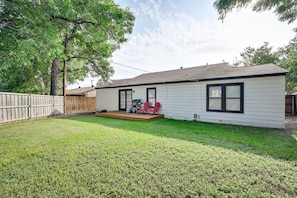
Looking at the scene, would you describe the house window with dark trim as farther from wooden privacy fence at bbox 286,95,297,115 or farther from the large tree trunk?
wooden privacy fence at bbox 286,95,297,115

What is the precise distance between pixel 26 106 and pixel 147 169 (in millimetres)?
9134

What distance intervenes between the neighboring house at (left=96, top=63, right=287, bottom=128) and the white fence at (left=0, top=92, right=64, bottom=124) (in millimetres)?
6218

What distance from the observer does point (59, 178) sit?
7.73ft

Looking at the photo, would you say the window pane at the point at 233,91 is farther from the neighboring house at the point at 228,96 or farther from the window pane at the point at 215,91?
the window pane at the point at 215,91

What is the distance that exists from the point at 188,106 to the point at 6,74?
16255 millimetres

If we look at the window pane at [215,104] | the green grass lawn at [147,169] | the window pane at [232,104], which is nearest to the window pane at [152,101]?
the window pane at [215,104]

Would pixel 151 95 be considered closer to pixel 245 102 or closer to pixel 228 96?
pixel 228 96

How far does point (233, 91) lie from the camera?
23.3 feet

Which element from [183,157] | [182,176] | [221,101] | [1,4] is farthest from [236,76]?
[1,4]

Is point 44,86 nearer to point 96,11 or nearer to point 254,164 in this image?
point 96,11

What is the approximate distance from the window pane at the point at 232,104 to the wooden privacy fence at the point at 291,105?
737 centimetres

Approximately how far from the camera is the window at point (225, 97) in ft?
22.8

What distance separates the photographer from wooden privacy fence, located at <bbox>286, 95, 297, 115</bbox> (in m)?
10.7

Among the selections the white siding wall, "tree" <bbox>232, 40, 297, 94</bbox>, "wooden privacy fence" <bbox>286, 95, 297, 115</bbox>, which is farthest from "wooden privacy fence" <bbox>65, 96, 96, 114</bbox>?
"tree" <bbox>232, 40, 297, 94</bbox>
